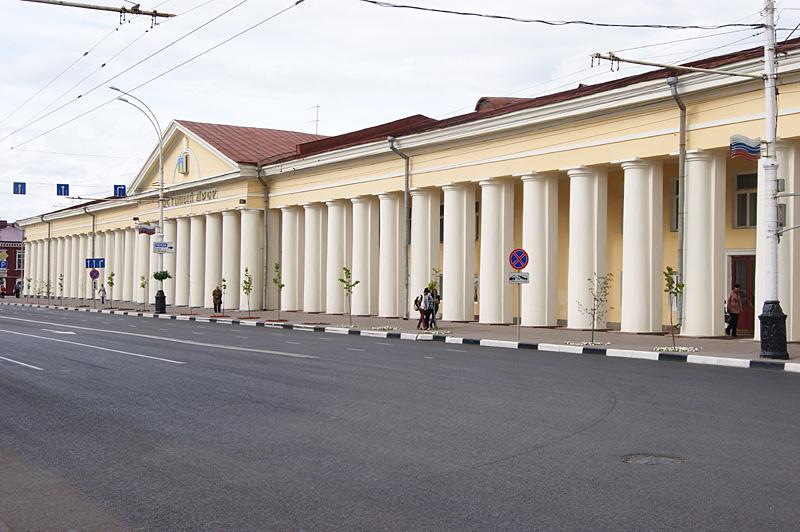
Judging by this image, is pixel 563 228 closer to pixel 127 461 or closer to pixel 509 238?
pixel 509 238

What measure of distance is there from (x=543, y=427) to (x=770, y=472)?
9.18 feet

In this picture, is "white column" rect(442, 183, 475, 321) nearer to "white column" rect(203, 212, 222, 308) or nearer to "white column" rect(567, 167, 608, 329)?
"white column" rect(567, 167, 608, 329)

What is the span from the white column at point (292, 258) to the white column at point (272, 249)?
1851 mm

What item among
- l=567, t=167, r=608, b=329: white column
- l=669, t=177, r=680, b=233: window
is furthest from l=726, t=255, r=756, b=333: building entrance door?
l=567, t=167, r=608, b=329: white column

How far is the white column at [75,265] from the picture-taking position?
7950 cm

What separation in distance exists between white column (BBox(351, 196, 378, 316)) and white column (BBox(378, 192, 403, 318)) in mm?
1827

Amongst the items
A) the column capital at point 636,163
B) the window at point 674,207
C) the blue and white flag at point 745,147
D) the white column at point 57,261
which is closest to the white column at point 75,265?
the white column at point 57,261

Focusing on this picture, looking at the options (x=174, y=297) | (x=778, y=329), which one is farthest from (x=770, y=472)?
(x=174, y=297)

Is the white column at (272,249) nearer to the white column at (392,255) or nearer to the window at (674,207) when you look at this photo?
the white column at (392,255)

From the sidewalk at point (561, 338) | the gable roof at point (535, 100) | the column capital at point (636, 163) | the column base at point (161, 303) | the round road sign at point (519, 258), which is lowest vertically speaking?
the sidewalk at point (561, 338)

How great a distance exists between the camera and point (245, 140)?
2211 inches

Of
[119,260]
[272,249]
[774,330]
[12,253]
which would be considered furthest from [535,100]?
[12,253]

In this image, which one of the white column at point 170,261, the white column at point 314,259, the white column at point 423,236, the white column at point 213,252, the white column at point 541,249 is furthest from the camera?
the white column at point 170,261

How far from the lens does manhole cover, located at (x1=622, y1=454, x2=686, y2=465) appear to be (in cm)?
805
